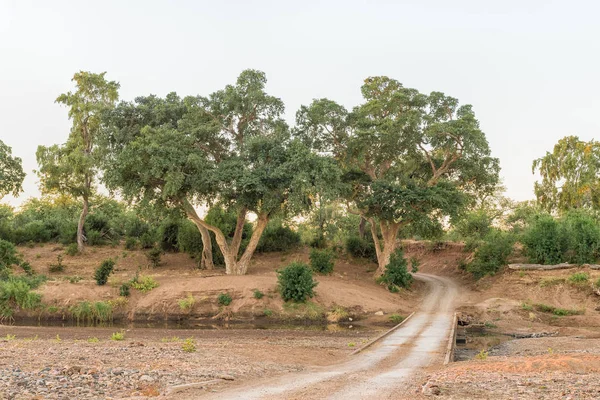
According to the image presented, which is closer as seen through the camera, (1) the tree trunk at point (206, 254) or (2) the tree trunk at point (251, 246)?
(2) the tree trunk at point (251, 246)

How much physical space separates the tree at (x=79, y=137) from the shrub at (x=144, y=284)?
15.1 meters

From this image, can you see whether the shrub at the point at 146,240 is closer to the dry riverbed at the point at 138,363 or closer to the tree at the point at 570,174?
the dry riverbed at the point at 138,363

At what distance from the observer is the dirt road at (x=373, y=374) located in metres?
10.0

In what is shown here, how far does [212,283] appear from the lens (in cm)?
3175

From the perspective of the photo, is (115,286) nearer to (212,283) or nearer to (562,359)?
(212,283)

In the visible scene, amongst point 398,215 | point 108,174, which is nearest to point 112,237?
point 108,174

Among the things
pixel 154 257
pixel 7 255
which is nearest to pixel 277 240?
pixel 154 257

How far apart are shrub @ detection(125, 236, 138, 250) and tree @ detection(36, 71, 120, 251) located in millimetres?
3989

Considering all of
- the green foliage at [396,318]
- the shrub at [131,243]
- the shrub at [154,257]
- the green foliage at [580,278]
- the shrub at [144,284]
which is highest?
the shrub at [131,243]

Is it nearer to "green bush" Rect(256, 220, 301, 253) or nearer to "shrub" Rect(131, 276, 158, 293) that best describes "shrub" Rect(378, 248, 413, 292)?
"green bush" Rect(256, 220, 301, 253)

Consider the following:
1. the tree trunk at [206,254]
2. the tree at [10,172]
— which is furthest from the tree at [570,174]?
the tree at [10,172]

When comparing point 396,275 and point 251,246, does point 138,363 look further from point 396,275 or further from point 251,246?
point 396,275

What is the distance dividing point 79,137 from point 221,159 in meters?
15.3

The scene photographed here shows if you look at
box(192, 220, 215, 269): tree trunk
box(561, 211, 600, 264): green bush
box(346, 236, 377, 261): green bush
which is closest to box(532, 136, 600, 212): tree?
box(561, 211, 600, 264): green bush
